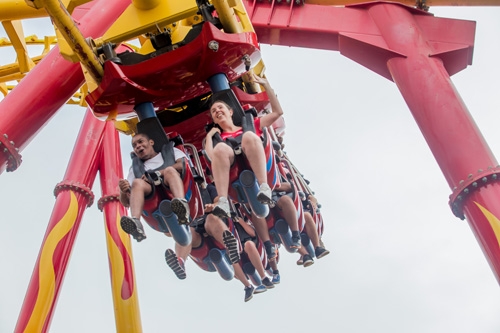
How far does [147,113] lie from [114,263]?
1.98 meters

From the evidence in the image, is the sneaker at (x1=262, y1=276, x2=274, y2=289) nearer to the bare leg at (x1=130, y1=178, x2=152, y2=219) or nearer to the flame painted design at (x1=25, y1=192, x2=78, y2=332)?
the flame painted design at (x1=25, y1=192, x2=78, y2=332)

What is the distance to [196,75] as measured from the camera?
6.01m

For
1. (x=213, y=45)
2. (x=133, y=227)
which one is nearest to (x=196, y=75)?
(x=213, y=45)

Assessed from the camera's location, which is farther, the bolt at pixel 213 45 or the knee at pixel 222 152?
the bolt at pixel 213 45

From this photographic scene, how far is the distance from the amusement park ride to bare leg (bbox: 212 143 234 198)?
1.03ft

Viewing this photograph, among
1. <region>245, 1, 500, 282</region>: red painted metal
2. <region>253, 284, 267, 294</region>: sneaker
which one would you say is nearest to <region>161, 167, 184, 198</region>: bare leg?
<region>245, 1, 500, 282</region>: red painted metal

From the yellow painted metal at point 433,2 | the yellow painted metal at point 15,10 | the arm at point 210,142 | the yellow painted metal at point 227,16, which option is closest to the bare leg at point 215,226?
the arm at point 210,142

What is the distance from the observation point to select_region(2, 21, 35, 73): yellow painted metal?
24.9 feet

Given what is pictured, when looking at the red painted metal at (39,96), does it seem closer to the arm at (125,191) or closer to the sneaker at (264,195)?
the arm at (125,191)

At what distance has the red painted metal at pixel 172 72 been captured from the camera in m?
5.77

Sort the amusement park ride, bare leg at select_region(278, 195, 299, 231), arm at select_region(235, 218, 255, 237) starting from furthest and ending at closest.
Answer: arm at select_region(235, 218, 255, 237) → bare leg at select_region(278, 195, 299, 231) → the amusement park ride

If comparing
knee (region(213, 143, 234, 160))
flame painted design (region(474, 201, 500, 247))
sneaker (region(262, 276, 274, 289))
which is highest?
knee (region(213, 143, 234, 160))

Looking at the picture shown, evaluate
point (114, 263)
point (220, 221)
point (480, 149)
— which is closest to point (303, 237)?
point (220, 221)

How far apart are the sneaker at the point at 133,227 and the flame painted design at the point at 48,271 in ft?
6.09
